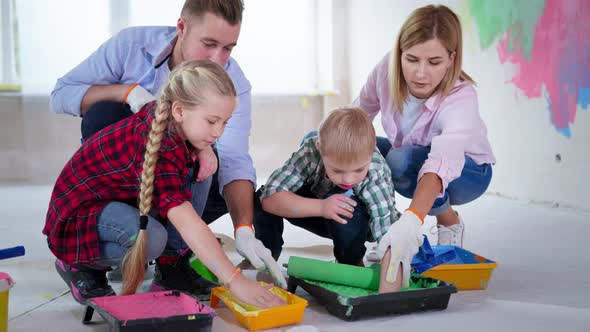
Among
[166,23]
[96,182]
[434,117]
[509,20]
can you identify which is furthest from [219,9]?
[166,23]

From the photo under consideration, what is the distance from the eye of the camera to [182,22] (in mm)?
1752

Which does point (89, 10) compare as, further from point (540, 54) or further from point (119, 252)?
point (119, 252)

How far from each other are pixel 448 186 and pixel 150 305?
3.19 ft

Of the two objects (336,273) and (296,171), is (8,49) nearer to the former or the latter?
(296,171)

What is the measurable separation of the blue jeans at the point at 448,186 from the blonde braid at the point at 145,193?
788 millimetres

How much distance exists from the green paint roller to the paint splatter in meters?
1.62

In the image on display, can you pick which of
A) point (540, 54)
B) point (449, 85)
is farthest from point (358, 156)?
point (540, 54)

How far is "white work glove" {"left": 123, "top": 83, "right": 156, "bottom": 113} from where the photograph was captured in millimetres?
1675

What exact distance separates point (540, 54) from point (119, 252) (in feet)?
7.20

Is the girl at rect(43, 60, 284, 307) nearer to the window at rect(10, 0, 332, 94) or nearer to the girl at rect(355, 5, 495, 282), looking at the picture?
the girl at rect(355, 5, 495, 282)

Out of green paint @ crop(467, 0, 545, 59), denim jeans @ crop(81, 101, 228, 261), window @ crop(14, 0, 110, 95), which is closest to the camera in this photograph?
denim jeans @ crop(81, 101, 228, 261)

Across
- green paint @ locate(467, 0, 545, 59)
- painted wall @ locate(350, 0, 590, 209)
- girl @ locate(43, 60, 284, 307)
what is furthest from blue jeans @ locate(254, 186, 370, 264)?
green paint @ locate(467, 0, 545, 59)

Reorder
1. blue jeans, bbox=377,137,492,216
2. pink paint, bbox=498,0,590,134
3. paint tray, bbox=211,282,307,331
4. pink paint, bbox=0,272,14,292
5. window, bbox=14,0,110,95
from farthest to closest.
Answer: window, bbox=14,0,110,95 → pink paint, bbox=498,0,590,134 → blue jeans, bbox=377,137,492,216 → paint tray, bbox=211,282,307,331 → pink paint, bbox=0,272,14,292

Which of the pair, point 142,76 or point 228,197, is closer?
point 228,197
